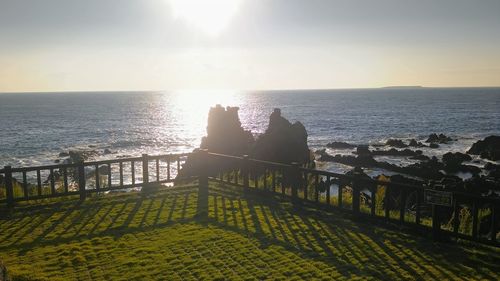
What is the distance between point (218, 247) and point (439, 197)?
574cm

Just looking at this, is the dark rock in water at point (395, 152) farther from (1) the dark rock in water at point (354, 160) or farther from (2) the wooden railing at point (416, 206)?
(2) the wooden railing at point (416, 206)

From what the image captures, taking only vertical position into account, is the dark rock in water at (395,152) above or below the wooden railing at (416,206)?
below

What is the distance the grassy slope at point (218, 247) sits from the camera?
28.8 feet

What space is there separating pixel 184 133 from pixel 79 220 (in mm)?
82892

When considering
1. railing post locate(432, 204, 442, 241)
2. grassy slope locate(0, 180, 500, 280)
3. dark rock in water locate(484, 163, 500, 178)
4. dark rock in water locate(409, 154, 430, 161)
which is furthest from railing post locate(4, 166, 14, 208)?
dark rock in water locate(409, 154, 430, 161)

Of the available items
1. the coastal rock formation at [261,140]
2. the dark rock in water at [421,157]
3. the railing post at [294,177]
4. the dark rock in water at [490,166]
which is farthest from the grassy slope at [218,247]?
the dark rock in water at [421,157]

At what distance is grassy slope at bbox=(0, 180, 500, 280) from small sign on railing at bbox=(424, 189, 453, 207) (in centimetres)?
106

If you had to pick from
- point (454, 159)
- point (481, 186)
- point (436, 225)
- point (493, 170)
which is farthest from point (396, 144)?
point (436, 225)

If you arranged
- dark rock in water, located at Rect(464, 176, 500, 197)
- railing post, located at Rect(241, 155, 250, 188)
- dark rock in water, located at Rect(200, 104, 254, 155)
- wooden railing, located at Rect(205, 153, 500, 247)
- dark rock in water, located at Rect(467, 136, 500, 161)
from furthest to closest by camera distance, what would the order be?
dark rock in water, located at Rect(467, 136, 500, 161), dark rock in water, located at Rect(200, 104, 254, 155), dark rock in water, located at Rect(464, 176, 500, 197), railing post, located at Rect(241, 155, 250, 188), wooden railing, located at Rect(205, 153, 500, 247)

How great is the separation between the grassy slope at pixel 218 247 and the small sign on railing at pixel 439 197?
3.46ft

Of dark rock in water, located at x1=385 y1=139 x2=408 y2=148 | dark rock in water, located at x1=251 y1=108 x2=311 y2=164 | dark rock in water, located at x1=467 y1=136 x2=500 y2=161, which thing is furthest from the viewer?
dark rock in water, located at x1=385 y1=139 x2=408 y2=148

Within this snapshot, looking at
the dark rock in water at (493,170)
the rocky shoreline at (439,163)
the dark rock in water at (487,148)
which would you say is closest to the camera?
the rocky shoreline at (439,163)

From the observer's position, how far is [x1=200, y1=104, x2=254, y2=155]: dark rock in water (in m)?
43.8

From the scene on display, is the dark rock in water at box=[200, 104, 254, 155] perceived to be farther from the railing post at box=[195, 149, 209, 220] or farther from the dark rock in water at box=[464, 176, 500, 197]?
the railing post at box=[195, 149, 209, 220]
